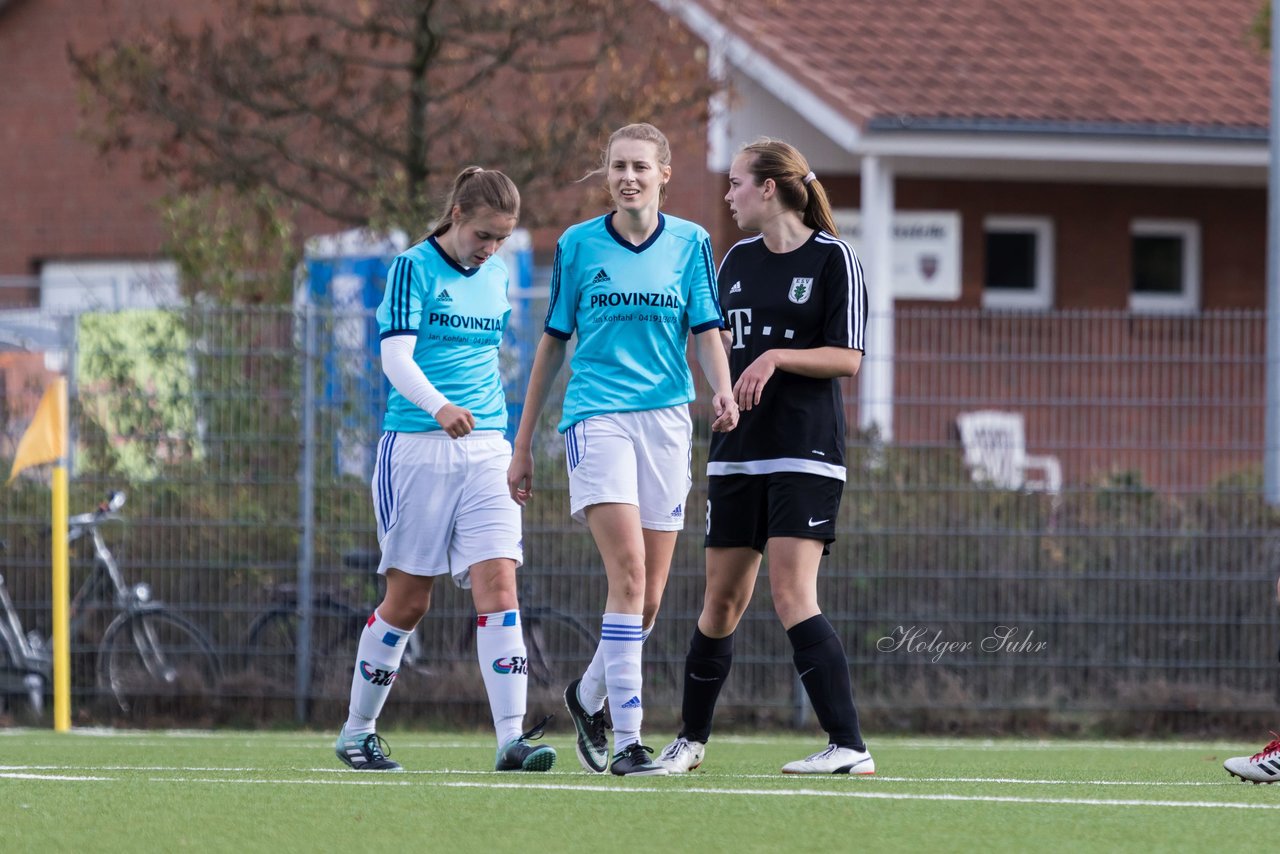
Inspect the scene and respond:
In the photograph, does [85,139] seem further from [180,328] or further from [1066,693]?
[1066,693]

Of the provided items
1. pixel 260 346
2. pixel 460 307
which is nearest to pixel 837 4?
pixel 260 346

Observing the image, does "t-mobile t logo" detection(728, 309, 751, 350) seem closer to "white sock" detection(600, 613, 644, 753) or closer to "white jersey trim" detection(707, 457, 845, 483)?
"white jersey trim" detection(707, 457, 845, 483)

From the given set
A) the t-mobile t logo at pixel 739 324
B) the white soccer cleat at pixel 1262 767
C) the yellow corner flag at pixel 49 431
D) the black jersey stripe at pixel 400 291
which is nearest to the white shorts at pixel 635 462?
the t-mobile t logo at pixel 739 324

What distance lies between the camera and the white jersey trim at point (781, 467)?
624 cm

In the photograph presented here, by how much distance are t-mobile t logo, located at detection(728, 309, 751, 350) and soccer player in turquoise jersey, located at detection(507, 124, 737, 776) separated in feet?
0.29

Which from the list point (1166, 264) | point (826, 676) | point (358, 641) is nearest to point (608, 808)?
point (826, 676)

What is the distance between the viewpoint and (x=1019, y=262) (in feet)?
62.6

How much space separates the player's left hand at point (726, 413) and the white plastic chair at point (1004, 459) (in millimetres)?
4568

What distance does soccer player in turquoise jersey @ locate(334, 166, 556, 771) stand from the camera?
21.1 feet

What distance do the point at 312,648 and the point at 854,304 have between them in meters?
5.17

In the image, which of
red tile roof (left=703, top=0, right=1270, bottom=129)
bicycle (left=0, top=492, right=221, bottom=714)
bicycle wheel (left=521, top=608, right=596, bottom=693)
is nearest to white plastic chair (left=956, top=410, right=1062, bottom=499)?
bicycle wheel (left=521, top=608, right=596, bottom=693)

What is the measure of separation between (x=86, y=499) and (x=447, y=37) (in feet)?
11.7

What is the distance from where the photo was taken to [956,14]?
63.3 ft

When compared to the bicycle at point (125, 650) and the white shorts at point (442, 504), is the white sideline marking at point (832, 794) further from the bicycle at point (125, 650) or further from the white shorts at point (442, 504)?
the bicycle at point (125, 650)
